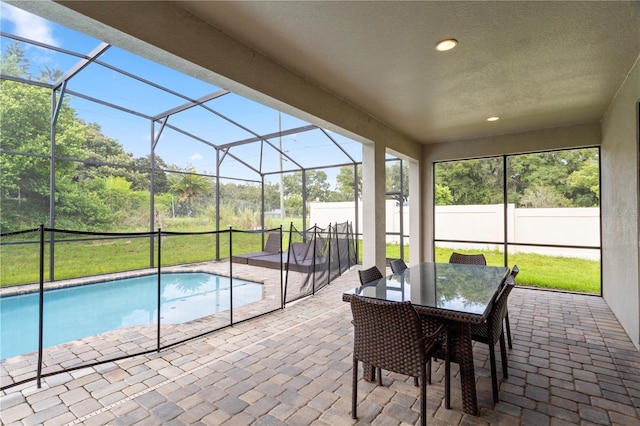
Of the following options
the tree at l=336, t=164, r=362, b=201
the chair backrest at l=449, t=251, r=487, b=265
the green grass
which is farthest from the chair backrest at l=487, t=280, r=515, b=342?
the tree at l=336, t=164, r=362, b=201

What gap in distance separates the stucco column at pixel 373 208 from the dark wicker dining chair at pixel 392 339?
8.83 ft

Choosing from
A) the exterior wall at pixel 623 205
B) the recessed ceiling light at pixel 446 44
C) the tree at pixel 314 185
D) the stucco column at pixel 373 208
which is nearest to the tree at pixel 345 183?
the tree at pixel 314 185

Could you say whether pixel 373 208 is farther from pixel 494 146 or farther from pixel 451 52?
pixel 494 146

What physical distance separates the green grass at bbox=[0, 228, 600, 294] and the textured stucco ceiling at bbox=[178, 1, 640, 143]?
9.88ft

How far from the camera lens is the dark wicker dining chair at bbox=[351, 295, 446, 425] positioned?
69.7 inches

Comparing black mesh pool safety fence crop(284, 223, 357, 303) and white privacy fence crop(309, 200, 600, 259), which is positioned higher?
white privacy fence crop(309, 200, 600, 259)

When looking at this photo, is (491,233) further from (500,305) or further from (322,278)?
(500,305)

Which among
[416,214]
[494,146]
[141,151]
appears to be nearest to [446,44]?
[494,146]

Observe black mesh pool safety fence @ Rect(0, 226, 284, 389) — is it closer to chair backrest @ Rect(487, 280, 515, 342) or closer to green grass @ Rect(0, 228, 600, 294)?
green grass @ Rect(0, 228, 600, 294)

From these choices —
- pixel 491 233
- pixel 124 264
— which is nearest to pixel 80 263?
pixel 124 264

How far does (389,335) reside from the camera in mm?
1856

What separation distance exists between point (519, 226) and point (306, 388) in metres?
5.77

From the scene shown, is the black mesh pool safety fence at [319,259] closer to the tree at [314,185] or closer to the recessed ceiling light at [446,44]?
the tree at [314,185]

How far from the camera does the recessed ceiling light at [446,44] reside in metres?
2.58
